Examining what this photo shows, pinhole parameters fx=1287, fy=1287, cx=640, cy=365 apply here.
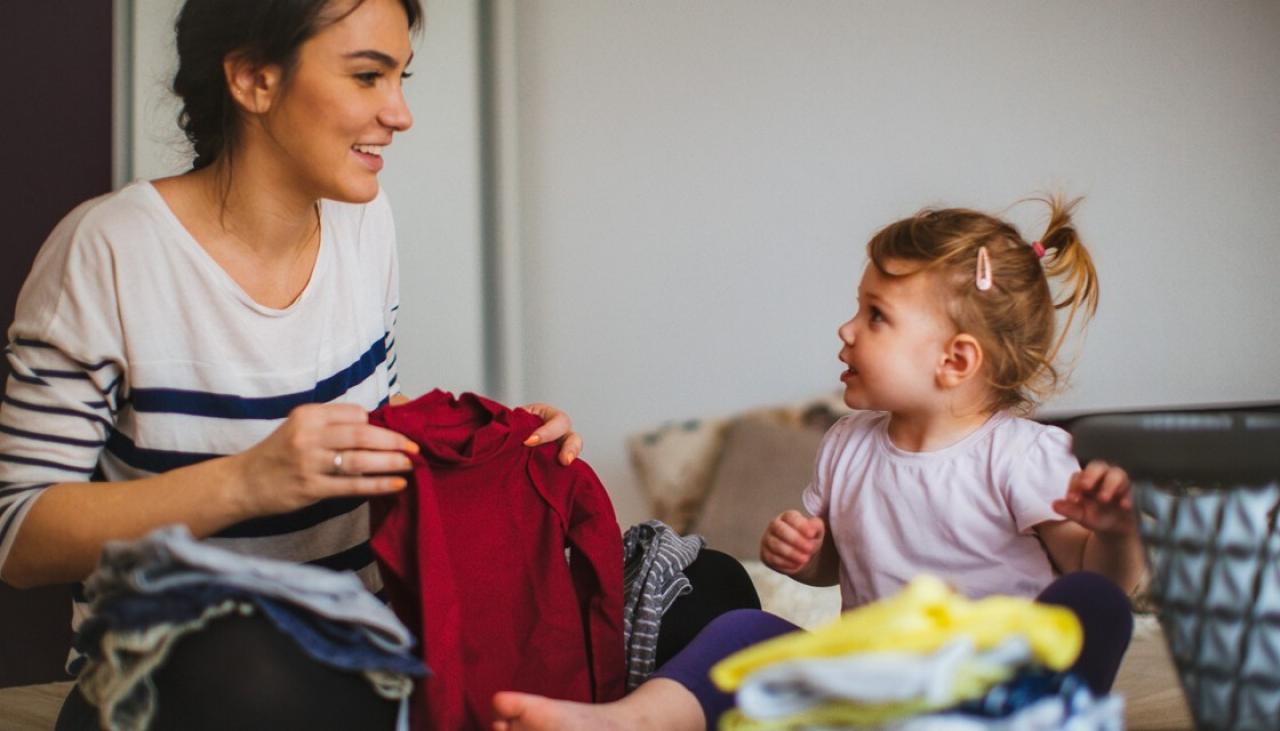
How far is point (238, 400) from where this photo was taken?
54.7 inches

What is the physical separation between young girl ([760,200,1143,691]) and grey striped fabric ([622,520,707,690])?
120mm

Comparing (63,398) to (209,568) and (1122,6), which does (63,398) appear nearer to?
(209,568)

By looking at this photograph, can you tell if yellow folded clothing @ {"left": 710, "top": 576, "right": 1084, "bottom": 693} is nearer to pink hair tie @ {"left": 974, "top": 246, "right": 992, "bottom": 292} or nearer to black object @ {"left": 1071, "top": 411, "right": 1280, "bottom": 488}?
black object @ {"left": 1071, "top": 411, "right": 1280, "bottom": 488}

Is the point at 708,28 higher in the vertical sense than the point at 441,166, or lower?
higher

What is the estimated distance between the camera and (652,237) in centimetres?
298

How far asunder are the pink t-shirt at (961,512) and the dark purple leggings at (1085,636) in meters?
0.15

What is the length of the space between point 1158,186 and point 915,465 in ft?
5.36

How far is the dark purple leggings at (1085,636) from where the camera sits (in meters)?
1.11

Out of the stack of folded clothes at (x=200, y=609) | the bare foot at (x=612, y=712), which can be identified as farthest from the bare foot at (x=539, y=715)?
the stack of folded clothes at (x=200, y=609)

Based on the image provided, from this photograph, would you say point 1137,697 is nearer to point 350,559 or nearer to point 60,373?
point 350,559

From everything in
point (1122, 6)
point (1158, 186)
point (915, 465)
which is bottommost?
point (915, 465)

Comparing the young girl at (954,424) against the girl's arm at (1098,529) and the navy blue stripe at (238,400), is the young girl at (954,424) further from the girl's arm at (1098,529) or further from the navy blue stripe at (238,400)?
the navy blue stripe at (238,400)

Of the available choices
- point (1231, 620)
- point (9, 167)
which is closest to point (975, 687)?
point (1231, 620)

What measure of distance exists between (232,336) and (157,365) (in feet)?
0.28
